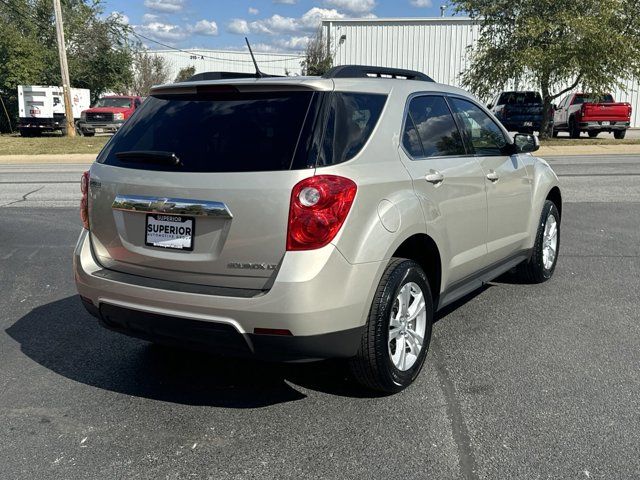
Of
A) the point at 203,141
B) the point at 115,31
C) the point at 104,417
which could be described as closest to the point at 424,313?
the point at 203,141

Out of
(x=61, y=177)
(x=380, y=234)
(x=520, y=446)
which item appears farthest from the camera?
(x=61, y=177)

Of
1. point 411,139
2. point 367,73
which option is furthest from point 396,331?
point 367,73

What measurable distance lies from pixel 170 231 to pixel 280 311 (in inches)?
30.1

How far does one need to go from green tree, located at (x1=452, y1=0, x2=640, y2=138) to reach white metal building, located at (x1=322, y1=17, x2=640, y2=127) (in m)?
20.2

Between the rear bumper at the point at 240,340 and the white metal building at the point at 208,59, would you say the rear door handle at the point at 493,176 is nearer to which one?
the rear bumper at the point at 240,340

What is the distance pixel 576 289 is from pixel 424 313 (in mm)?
2450

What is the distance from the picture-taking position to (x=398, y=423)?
10.9ft

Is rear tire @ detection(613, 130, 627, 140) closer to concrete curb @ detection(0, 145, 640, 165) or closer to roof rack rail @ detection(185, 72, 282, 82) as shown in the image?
concrete curb @ detection(0, 145, 640, 165)

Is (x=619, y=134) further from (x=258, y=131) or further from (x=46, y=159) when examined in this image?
(x=258, y=131)

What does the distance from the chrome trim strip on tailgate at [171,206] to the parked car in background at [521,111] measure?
23252 millimetres

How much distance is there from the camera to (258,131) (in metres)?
3.29

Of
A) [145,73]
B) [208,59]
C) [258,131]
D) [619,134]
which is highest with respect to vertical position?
[208,59]

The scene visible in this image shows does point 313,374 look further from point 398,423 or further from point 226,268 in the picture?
point 226,268

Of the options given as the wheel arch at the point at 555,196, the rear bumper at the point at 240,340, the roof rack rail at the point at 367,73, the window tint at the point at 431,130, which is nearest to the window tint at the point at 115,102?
the wheel arch at the point at 555,196
